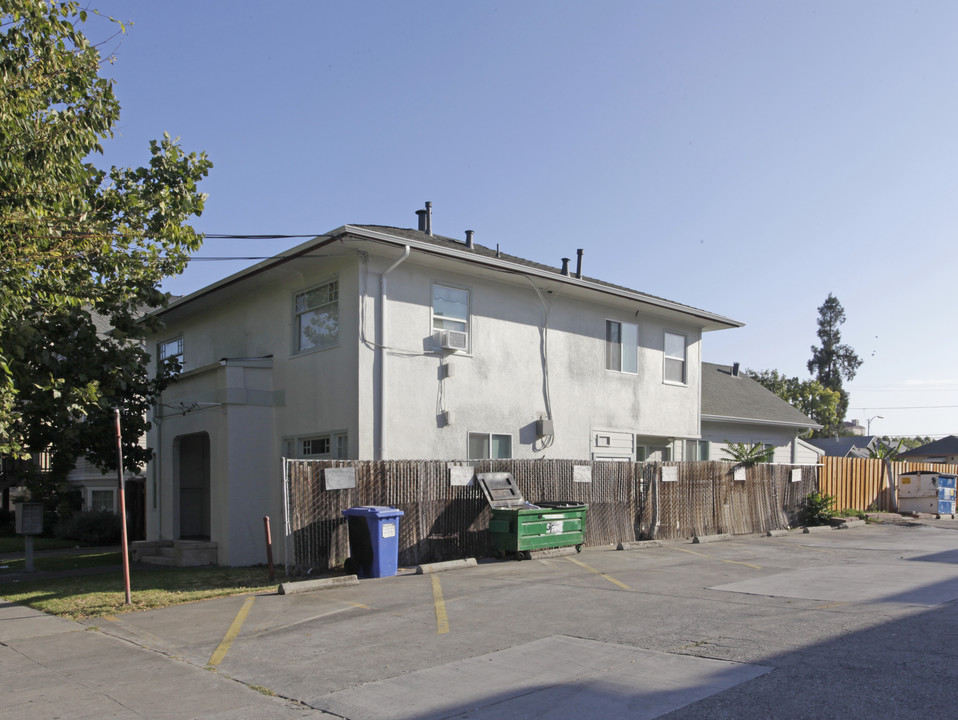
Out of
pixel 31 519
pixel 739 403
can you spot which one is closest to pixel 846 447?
pixel 739 403

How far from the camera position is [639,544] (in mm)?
16969

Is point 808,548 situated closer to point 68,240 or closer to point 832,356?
Result: point 68,240

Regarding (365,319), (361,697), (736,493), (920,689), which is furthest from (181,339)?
(920,689)

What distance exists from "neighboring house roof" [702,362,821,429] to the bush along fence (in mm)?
4927

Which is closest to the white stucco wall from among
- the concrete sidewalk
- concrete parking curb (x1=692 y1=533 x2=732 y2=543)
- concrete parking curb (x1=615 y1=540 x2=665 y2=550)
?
concrete parking curb (x1=615 y1=540 x2=665 y2=550)

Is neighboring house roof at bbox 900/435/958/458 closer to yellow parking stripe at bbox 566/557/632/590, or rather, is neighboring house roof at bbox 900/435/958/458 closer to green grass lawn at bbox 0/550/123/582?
yellow parking stripe at bbox 566/557/632/590

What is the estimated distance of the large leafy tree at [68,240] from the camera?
970cm

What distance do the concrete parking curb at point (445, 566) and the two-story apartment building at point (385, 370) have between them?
95.2 inches

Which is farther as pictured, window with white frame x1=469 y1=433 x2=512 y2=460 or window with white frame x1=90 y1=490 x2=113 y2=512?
window with white frame x1=90 y1=490 x2=113 y2=512

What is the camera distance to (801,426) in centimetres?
3036

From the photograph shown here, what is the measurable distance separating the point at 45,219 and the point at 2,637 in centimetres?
491

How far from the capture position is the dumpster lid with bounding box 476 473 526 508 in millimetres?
15047

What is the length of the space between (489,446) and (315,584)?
20.2 ft

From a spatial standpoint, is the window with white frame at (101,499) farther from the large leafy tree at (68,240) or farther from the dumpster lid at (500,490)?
the dumpster lid at (500,490)
